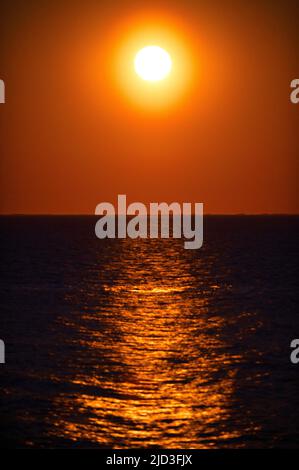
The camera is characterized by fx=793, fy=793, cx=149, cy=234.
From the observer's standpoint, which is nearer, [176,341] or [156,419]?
[156,419]

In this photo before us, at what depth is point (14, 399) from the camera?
35031mm

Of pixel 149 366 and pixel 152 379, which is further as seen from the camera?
pixel 149 366

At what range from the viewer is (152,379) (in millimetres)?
39094

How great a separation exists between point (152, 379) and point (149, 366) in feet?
10.2

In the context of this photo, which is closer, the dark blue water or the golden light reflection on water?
the golden light reflection on water

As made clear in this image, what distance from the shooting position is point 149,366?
138 ft

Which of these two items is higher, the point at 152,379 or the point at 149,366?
the point at 149,366

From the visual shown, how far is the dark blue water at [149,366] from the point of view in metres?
30.6

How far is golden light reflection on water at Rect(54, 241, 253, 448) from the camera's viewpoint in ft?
99.9

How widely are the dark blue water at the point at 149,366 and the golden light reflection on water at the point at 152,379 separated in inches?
2.6

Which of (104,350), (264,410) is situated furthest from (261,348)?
(264,410)

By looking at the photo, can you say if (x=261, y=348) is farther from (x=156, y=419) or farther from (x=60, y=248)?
(x=60, y=248)

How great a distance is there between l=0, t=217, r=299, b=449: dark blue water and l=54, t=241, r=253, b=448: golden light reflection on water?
0.22ft
